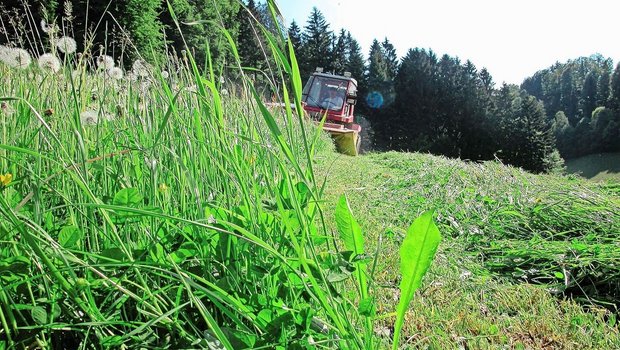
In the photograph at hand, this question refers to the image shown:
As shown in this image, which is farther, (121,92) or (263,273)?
(121,92)

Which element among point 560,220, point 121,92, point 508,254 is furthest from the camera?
point 560,220

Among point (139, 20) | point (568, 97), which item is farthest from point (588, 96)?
point (139, 20)

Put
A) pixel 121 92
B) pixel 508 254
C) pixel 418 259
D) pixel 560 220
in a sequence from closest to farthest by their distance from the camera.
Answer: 1. pixel 418 259
2. pixel 121 92
3. pixel 508 254
4. pixel 560 220

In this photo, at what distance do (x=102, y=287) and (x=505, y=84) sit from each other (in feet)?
138

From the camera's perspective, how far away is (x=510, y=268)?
2037mm

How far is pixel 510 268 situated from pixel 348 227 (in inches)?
58.5

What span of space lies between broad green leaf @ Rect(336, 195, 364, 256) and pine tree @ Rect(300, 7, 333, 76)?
4619 cm

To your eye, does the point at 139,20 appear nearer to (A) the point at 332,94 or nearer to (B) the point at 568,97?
(A) the point at 332,94

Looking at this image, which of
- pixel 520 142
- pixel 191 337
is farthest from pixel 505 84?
pixel 191 337

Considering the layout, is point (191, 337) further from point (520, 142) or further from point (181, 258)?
point (520, 142)

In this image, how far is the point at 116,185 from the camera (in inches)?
41.3

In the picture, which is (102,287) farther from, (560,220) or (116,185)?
(560,220)

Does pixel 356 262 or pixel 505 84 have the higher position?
pixel 505 84

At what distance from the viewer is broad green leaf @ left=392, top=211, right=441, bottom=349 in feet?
2.39
